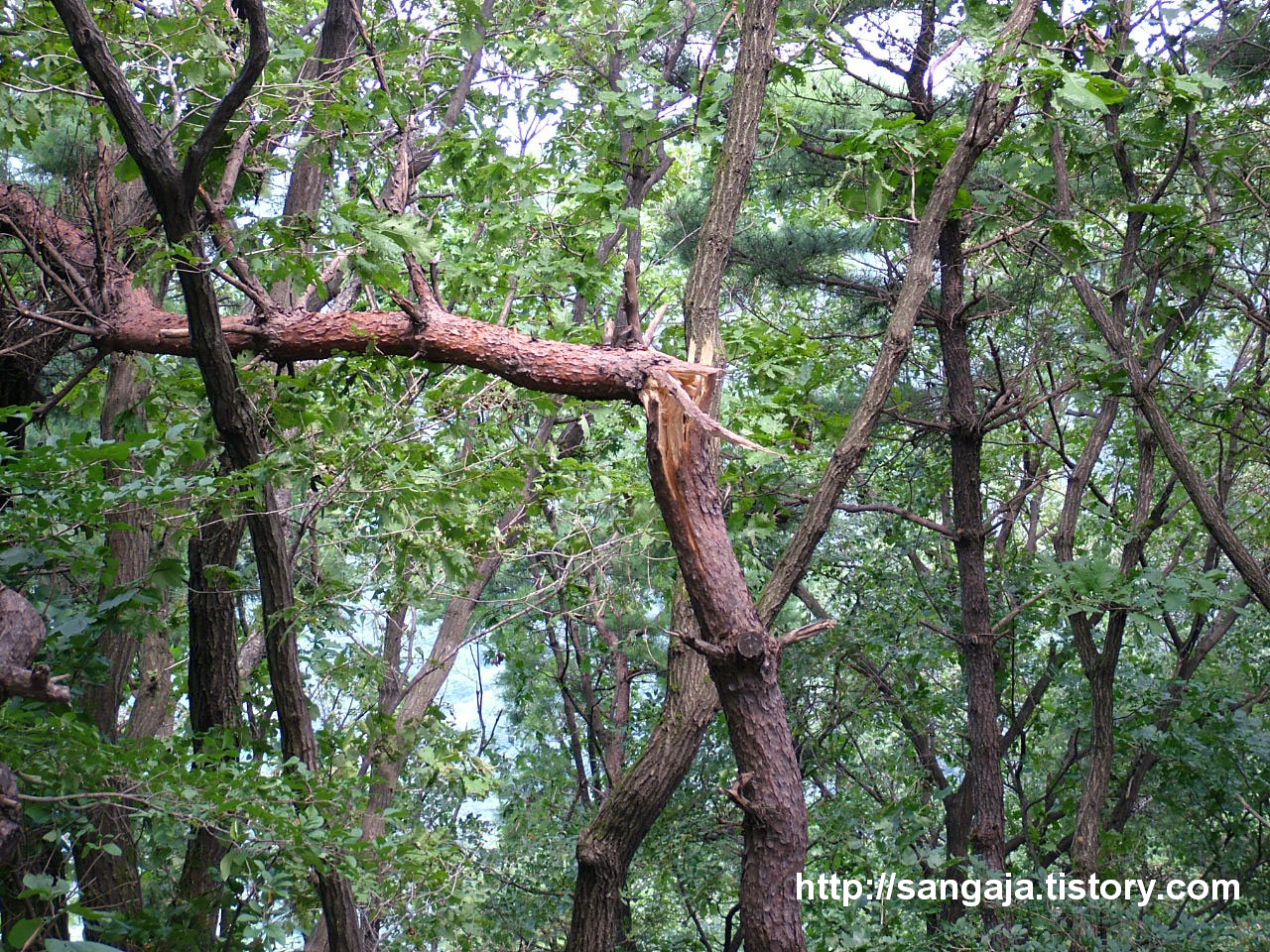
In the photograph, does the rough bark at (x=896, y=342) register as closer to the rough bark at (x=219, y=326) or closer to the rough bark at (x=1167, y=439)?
the rough bark at (x=1167, y=439)

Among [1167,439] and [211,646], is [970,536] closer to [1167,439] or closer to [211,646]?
[1167,439]

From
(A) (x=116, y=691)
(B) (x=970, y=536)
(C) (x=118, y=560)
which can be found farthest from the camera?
(B) (x=970, y=536)

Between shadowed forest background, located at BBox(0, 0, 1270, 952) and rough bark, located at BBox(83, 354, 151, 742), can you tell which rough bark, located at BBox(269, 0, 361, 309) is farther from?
rough bark, located at BBox(83, 354, 151, 742)

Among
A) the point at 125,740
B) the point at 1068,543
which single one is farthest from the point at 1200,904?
the point at 125,740

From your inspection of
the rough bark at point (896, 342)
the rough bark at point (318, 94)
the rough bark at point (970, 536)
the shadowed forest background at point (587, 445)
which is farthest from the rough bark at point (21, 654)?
the rough bark at point (970, 536)

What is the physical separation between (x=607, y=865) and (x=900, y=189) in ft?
8.13

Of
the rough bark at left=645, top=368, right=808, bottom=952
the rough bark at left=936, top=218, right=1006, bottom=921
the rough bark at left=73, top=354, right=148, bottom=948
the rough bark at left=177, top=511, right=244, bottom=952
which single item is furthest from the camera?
the rough bark at left=936, top=218, right=1006, bottom=921

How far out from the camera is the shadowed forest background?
2682 millimetres

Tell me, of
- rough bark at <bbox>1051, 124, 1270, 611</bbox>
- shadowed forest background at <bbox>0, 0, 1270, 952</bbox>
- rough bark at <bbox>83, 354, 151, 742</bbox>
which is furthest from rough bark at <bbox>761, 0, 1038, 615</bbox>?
rough bark at <bbox>83, 354, 151, 742</bbox>

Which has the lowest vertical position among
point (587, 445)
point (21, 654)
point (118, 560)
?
point (21, 654)

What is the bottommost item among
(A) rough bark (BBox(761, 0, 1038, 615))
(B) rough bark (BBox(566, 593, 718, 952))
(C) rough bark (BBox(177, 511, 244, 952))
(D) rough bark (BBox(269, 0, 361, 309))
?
(B) rough bark (BBox(566, 593, 718, 952))

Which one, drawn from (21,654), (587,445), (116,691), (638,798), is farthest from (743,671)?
(587,445)

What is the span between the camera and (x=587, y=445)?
5973 millimetres

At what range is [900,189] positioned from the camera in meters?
3.81
